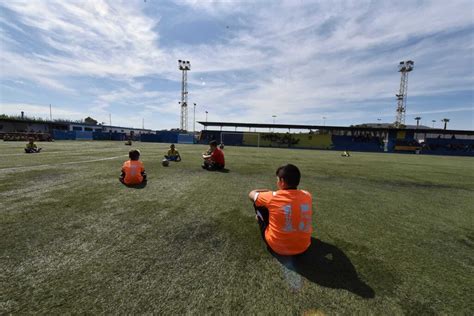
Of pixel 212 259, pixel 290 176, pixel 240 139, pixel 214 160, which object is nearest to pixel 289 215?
pixel 290 176

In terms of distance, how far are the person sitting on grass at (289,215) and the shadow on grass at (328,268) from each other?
0.50 ft

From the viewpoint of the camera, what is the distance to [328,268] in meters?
3.11

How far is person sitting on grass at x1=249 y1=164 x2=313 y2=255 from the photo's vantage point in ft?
10.2

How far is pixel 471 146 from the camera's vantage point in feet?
171

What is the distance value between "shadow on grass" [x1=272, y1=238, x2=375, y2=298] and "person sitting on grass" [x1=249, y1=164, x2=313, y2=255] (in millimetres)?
153

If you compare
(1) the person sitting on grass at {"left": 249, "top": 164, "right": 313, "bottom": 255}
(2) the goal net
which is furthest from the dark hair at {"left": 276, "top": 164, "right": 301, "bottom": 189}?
(2) the goal net

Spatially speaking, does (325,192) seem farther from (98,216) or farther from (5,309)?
(5,309)

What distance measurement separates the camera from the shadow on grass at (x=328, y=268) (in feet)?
8.97

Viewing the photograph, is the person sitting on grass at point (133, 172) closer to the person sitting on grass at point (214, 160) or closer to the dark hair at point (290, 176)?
the person sitting on grass at point (214, 160)

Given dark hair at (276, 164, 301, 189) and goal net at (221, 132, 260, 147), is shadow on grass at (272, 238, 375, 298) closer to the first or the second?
dark hair at (276, 164, 301, 189)

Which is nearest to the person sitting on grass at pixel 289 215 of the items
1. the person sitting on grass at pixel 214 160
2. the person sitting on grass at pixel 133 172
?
the person sitting on grass at pixel 133 172

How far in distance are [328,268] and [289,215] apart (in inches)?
37.3

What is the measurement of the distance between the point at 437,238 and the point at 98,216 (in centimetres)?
698

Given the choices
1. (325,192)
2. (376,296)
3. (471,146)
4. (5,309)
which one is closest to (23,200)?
(5,309)
